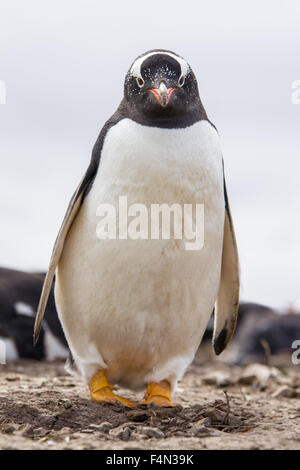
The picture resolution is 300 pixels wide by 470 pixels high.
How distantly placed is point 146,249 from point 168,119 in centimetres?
77

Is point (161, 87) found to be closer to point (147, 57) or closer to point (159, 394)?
point (147, 57)

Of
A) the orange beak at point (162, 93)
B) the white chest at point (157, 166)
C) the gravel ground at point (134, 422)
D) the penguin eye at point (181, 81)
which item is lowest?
the gravel ground at point (134, 422)

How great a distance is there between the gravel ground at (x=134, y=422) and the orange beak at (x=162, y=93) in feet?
5.57

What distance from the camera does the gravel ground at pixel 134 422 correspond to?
3.39m

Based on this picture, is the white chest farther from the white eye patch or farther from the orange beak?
the white eye patch

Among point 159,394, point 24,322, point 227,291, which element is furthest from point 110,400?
point 24,322

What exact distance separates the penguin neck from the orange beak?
0.50 ft

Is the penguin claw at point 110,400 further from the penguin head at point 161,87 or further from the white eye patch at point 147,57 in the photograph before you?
the white eye patch at point 147,57

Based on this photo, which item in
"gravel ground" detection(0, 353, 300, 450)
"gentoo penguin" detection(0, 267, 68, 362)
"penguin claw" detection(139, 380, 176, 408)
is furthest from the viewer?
"gentoo penguin" detection(0, 267, 68, 362)

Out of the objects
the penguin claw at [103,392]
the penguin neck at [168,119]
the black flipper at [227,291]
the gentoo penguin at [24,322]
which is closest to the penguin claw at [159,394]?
the penguin claw at [103,392]

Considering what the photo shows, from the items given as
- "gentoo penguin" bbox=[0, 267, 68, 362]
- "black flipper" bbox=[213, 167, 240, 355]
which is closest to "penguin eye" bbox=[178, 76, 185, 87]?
"black flipper" bbox=[213, 167, 240, 355]

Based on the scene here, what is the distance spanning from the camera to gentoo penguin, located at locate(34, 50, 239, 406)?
420 cm

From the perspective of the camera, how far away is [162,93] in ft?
13.5

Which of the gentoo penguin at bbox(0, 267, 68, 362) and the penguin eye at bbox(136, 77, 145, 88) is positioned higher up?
the penguin eye at bbox(136, 77, 145, 88)
